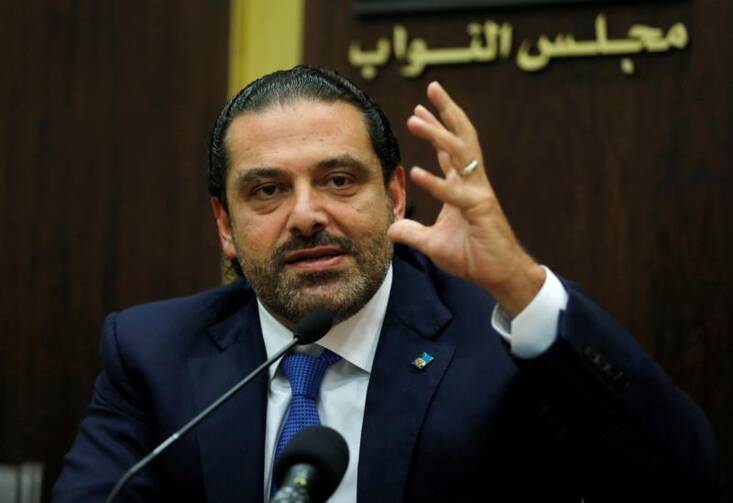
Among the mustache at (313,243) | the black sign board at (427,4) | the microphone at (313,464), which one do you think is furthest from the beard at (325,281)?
the black sign board at (427,4)

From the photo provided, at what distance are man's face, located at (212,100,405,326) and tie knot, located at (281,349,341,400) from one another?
9 centimetres

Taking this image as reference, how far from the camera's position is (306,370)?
1.94m

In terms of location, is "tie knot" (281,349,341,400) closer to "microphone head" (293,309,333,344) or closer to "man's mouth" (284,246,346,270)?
"man's mouth" (284,246,346,270)

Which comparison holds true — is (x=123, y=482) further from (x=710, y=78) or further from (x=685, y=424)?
(x=710, y=78)

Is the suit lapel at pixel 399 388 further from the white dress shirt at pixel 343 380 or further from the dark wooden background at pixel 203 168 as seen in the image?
the dark wooden background at pixel 203 168

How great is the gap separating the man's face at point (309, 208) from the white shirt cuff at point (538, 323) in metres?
0.44

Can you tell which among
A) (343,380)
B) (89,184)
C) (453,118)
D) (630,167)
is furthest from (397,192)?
(89,184)

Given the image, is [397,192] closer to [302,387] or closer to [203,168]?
[302,387]

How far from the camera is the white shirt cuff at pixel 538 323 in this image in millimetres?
1569

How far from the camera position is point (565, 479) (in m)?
1.81

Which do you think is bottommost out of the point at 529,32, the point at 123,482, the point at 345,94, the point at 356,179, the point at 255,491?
the point at 255,491

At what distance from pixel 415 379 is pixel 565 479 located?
0.35 m

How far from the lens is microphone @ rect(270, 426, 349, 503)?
4.10 ft

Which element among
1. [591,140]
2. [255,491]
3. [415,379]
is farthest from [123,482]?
[591,140]
